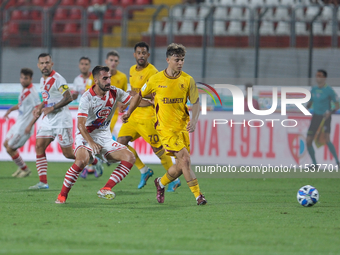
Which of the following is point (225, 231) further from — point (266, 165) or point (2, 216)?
point (266, 165)

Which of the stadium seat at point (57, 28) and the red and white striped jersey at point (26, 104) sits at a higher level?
the stadium seat at point (57, 28)

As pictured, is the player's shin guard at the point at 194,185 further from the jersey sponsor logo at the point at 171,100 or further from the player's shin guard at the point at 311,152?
the player's shin guard at the point at 311,152

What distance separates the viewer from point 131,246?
4988 mm

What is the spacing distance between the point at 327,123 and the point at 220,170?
8.86 ft

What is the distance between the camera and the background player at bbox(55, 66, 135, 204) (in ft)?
24.7

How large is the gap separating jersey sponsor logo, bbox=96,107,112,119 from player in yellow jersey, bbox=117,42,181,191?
4.19ft

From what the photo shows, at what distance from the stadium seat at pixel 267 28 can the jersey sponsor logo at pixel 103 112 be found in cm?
842

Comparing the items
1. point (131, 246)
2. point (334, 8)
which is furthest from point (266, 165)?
point (131, 246)

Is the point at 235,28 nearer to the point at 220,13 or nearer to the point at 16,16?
the point at 220,13

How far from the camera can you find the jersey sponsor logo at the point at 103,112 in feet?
25.6

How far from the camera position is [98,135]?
791 cm

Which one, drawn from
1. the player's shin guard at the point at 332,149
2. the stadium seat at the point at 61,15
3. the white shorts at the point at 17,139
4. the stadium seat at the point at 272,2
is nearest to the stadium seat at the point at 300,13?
the stadium seat at the point at 272,2

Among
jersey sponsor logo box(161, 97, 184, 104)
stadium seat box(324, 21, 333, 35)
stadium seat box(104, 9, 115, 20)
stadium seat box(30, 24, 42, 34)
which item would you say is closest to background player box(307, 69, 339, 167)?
stadium seat box(324, 21, 333, 35)

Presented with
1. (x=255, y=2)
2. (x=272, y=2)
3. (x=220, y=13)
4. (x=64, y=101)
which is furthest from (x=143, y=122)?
(x=255, y=2)
